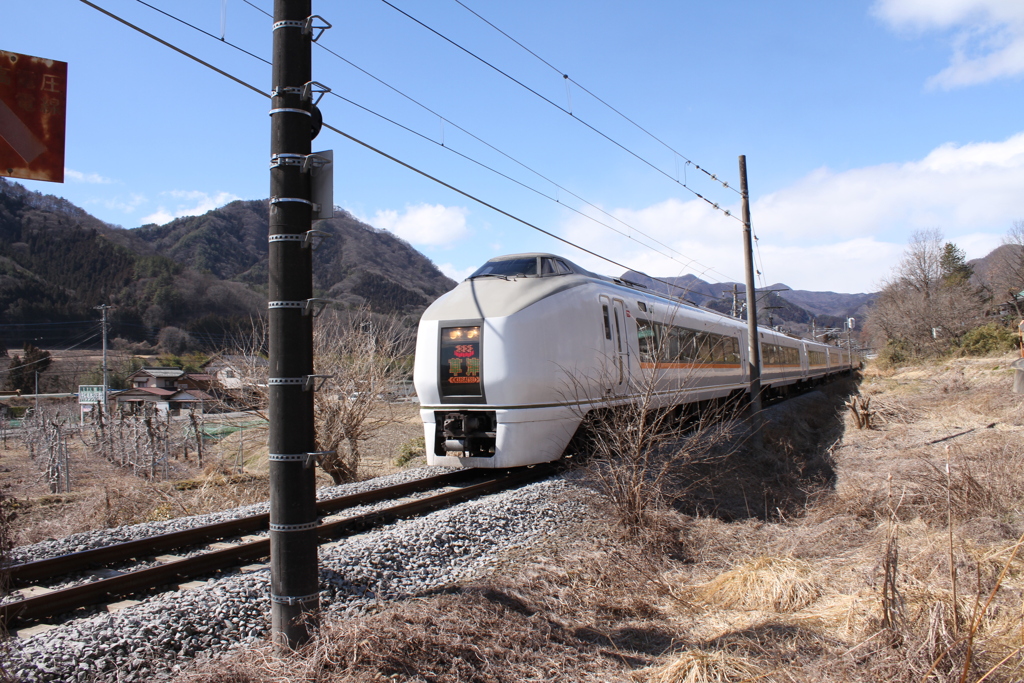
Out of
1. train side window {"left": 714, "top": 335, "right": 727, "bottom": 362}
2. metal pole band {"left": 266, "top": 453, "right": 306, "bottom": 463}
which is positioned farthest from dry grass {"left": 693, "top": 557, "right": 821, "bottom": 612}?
train side window {"left": 714, "top": 335, "right": 727, "bottom": 362}

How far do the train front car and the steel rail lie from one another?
4.85 feet

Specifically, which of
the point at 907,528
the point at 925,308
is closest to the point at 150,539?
the point at 907,528

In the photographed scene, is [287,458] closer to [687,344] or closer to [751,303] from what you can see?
[687,344]

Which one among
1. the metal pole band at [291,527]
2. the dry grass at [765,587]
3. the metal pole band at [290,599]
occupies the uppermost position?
the metal pole band at [291,527]

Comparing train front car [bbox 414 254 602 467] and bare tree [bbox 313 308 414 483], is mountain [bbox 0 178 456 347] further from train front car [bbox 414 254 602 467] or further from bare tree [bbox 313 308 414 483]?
train front car [bbox 414 254 602 467]

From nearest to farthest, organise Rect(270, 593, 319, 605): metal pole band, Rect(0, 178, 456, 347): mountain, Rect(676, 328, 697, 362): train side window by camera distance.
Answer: Rect(270, 593, 319, 605): metal pole band
Rect(676, 328, 697, 362): train side window
Rect(0, 178, 456, 347): mountain

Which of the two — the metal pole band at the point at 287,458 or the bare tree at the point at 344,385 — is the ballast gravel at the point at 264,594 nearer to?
the metal pole band at the point at 287,458

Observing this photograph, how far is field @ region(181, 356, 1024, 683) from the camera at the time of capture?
355 centimetres

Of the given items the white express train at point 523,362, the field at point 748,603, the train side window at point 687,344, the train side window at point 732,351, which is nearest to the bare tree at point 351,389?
the white express train at point 523,362

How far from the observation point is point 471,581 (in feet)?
18.0

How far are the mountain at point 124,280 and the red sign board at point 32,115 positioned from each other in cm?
7576

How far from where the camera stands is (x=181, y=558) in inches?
237

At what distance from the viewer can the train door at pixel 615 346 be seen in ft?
34.0

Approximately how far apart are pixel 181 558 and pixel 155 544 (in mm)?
402
